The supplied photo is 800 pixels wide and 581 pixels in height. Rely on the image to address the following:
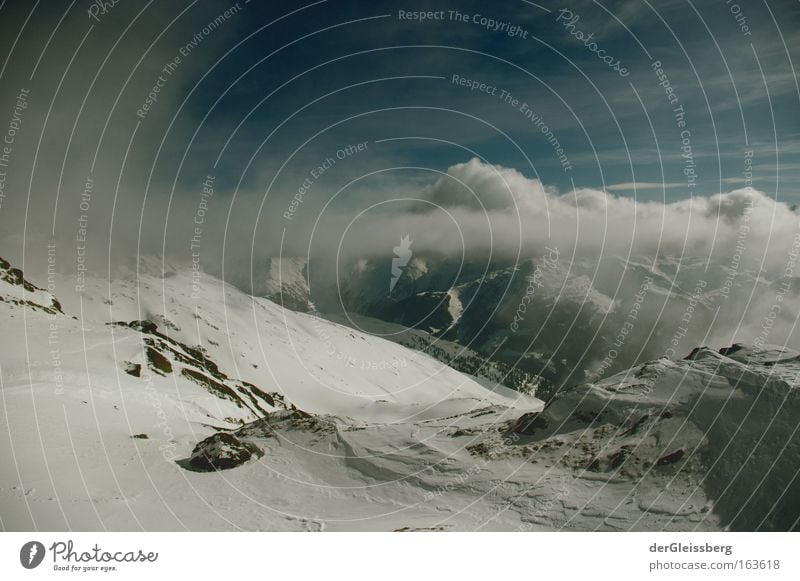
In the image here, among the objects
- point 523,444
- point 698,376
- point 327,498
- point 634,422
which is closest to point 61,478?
point 327,498

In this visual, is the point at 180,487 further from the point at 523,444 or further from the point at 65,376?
the point at 65,376

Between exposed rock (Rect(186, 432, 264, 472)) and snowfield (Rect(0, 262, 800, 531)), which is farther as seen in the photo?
exposed rock (Rect(186, 432, 264, 472))

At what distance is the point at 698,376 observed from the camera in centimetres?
2625
